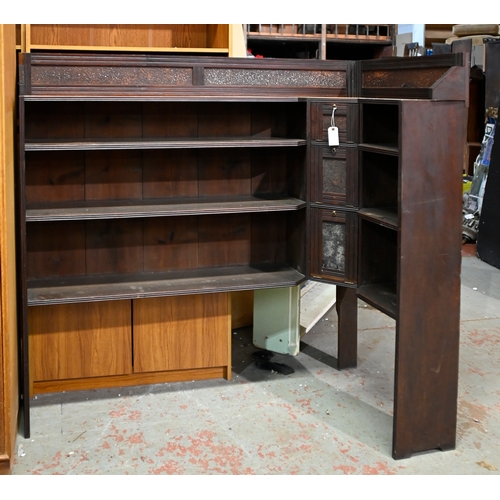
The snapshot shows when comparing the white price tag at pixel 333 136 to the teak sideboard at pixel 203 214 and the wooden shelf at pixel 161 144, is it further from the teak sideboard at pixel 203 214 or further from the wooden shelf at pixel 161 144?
the wooden shelf at pixel 161 144

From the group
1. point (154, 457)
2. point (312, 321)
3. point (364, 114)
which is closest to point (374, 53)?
point (312, 321)

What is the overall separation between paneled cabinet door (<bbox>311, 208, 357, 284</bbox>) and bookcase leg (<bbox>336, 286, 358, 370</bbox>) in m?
0.33

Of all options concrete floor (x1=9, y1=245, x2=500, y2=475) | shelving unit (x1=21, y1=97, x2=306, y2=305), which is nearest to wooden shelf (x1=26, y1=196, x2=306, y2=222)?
shelving unit (x1=21, y1=97, x2=306, y2=305)

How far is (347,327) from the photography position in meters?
3.86

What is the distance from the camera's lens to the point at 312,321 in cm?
446

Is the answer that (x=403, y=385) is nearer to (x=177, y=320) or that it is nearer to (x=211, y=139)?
(x=177, y=320)

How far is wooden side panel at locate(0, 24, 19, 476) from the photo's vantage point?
109 inches

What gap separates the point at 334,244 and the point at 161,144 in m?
0.95

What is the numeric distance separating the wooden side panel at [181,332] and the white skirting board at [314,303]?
0.75 m

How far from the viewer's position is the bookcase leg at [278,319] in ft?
13.2

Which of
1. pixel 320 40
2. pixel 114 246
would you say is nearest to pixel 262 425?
pixel 114 246

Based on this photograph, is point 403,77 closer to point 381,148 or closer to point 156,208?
point 381,148

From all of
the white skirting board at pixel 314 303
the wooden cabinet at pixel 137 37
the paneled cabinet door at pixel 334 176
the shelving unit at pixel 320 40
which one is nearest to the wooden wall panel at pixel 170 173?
the wooden cabinet at pixel 137 37

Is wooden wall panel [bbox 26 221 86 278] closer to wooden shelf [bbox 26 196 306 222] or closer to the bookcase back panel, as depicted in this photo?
the bookcase back panel
